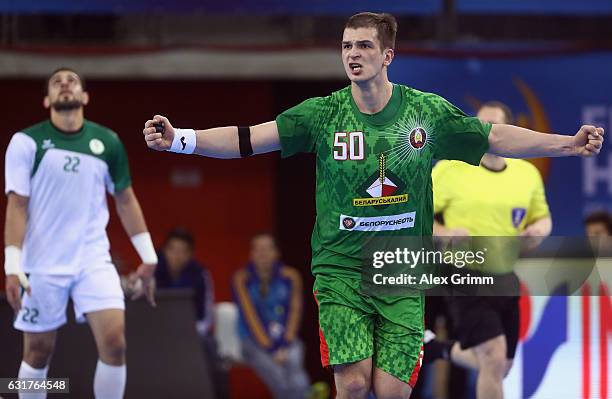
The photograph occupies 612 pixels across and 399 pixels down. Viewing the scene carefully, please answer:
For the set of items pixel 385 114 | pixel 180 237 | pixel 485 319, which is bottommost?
pixel 485 319

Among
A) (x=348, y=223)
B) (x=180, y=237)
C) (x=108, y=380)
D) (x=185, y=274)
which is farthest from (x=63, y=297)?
(x=180, y=237)

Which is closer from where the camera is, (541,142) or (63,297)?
(541,142)

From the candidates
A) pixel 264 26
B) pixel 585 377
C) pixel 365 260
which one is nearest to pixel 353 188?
pixel 365 260

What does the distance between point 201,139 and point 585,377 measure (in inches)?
136

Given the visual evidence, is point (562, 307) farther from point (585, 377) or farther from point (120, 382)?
point (120, 382)

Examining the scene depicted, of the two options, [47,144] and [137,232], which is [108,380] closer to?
[137,232]

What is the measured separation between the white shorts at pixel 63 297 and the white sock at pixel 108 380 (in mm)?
366

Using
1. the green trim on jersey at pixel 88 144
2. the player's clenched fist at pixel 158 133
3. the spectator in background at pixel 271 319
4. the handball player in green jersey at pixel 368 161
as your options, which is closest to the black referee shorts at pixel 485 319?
the handball player in green jersey at pixel 368 161

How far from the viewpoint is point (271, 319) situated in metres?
12.8

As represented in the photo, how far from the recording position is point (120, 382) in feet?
28.4

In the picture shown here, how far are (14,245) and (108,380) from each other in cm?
108

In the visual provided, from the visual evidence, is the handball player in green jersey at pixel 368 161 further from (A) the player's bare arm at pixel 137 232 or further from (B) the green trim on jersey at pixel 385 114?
(A) the player's bare arm at pixel 137 232

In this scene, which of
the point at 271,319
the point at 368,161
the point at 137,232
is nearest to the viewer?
the point at 368,161

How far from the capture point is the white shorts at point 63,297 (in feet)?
28.1
